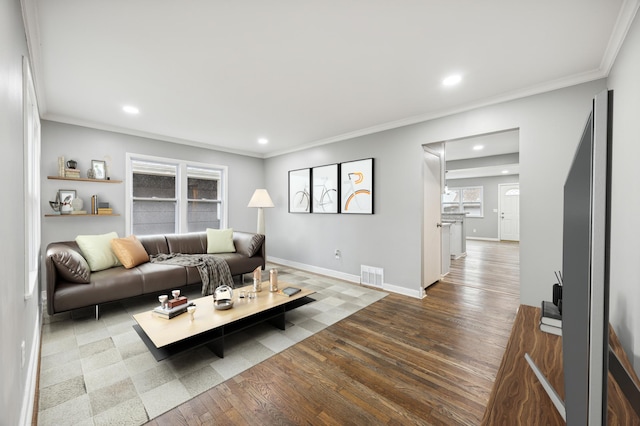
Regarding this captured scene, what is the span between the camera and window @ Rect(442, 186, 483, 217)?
10109 millimetres

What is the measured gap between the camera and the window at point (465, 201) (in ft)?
33.2

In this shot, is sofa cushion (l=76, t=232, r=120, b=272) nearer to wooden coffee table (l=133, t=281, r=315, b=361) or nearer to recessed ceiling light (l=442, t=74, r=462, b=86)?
wooden coffee table (l=133, t=281, r=315, b=361)

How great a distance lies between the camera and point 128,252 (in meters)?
3.44

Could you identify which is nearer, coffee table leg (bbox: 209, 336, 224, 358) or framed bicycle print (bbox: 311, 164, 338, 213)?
coffee table leg (bbox: 209, 336, 224, 358)

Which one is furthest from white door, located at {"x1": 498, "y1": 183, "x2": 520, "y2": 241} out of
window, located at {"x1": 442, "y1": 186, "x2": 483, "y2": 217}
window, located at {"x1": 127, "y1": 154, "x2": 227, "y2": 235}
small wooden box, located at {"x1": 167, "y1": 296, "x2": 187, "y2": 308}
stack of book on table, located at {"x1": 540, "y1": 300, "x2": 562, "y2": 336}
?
small wooden box, located at {"x1": 167, "y1": 296, "x2": 187, "y2": 308}

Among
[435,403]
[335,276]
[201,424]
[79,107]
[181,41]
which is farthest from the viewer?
[335,276]

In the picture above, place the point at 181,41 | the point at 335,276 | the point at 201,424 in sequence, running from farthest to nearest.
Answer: the point at 335,276
the point at 181,41
the point at 201,424

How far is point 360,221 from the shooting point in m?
4.44

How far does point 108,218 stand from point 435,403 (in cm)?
474

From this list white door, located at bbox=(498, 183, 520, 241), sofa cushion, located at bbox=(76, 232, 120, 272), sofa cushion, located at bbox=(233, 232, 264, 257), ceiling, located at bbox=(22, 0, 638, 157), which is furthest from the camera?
white door, located at bbox=(498, 183, 520, 241)

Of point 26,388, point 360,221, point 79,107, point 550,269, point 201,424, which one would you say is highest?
point 79,107

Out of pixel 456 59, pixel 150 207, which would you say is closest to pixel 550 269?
pixel 456 59

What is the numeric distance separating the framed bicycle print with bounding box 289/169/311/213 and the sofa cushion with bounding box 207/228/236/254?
1404mm

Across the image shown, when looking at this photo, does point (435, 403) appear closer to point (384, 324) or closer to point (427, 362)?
point (427, 362)
